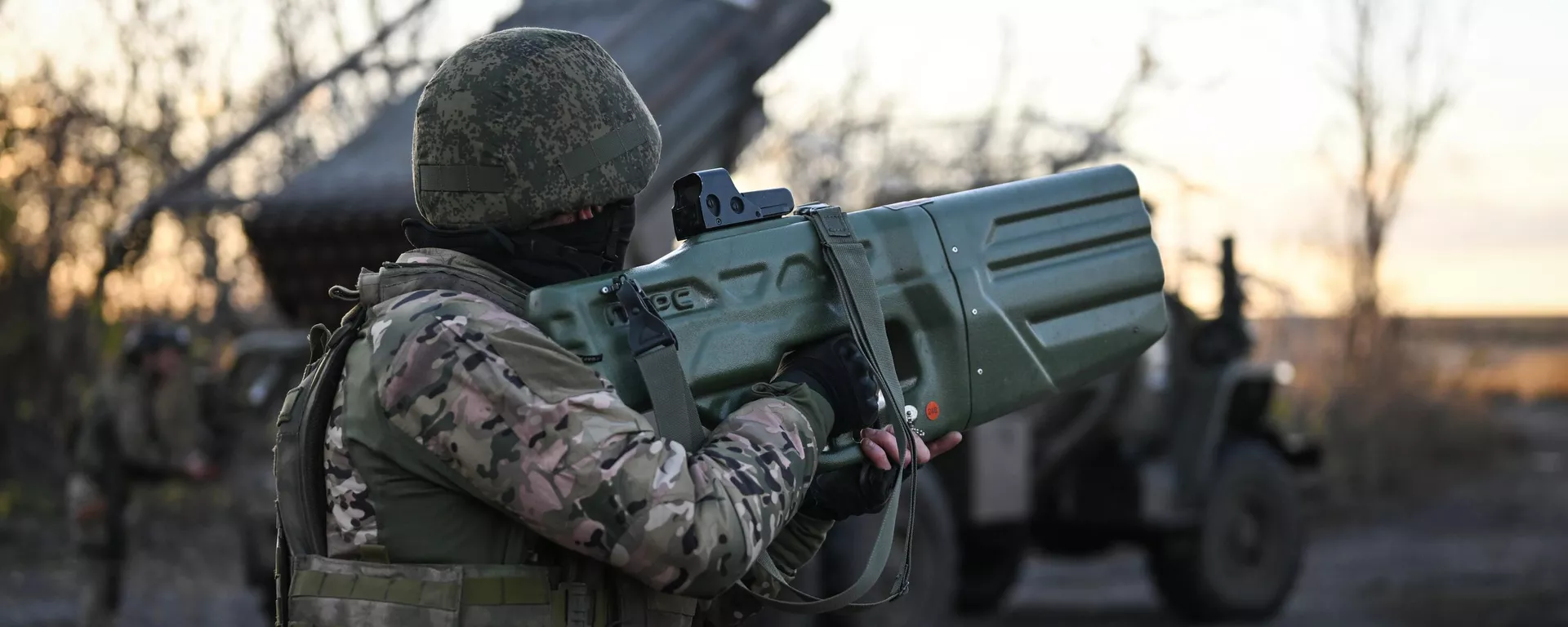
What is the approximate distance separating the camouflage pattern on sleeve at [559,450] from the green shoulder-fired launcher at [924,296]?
15 cm

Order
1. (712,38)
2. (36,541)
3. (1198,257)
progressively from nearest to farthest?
1. (712,38)
2. (1198,257)
3. (36,541)

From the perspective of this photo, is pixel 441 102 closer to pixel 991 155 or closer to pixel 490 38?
pixel 490 38

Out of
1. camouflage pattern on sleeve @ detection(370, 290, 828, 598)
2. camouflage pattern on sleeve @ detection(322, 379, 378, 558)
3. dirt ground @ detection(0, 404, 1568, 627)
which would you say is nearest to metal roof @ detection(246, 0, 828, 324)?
dirt ground @ detection(0, 404, 1568, 627)

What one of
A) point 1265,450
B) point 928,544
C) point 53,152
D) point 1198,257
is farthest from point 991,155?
point 53,152

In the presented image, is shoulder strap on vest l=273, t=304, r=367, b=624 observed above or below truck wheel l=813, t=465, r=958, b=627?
above

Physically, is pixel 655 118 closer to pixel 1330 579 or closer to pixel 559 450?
pixel 559 450

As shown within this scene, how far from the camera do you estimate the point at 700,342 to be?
2.37m

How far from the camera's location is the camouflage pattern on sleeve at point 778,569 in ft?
7.97

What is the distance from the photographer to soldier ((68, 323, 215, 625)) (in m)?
7.80

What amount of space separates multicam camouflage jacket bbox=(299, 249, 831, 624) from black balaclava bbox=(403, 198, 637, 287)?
0.25 ft

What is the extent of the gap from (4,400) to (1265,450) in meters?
9.41

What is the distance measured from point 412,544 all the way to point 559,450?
30 cm

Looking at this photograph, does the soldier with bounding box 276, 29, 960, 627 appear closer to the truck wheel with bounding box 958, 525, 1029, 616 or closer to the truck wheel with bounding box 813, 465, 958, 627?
the truck wheel with bounding box 813, 465, 958, 627

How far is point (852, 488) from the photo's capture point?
244 cm
